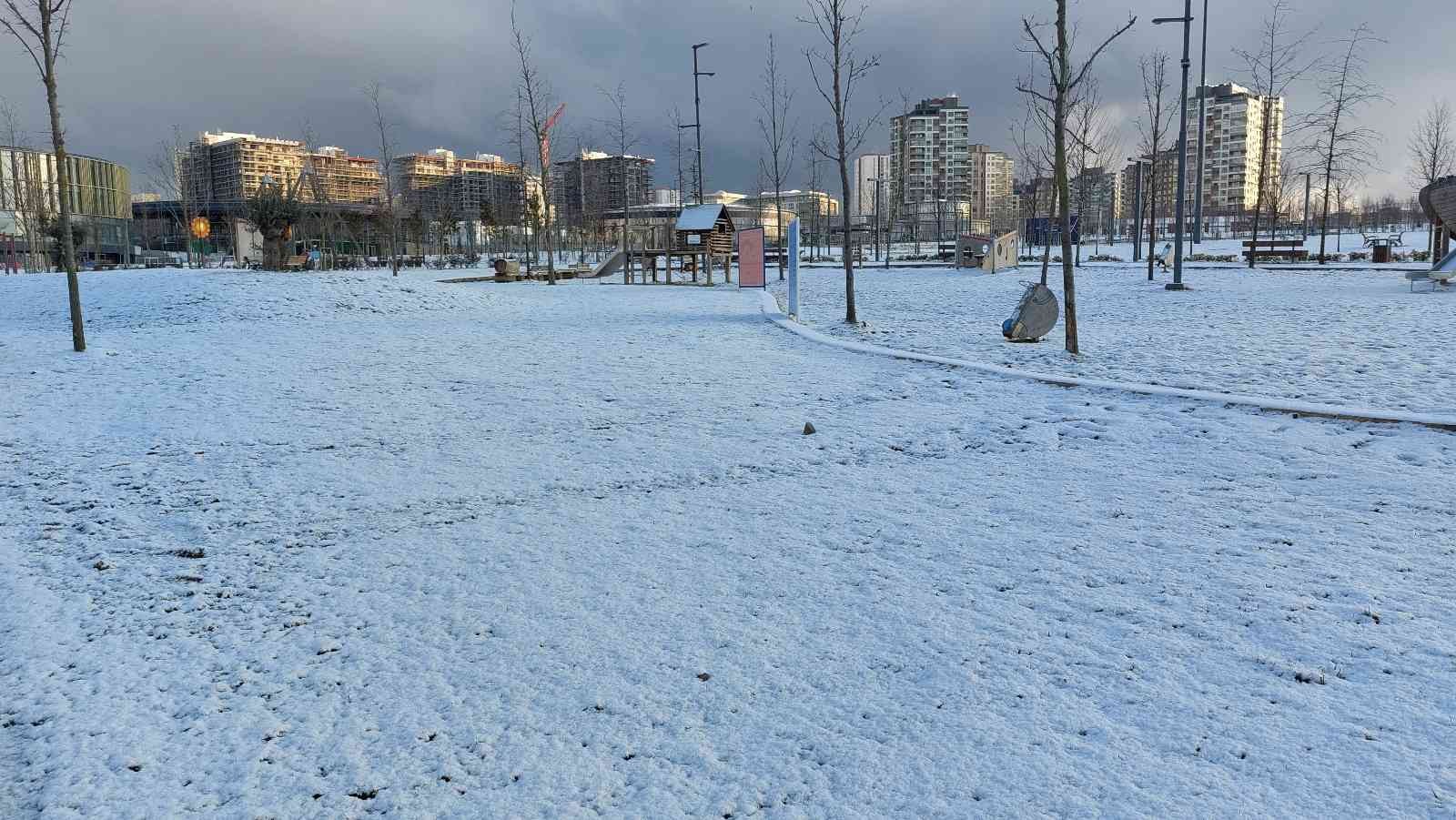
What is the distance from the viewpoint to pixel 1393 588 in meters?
3.66

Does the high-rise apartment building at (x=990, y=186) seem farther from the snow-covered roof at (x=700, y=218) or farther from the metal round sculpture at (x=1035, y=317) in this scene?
the metal round sculpture at (x=1035, y=317)

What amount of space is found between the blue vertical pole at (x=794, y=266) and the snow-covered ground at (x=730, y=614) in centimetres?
897

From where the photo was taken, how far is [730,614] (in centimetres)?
368

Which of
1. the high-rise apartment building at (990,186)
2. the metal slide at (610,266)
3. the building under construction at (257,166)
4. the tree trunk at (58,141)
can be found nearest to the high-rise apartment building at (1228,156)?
the high-rise apartment building at (990,186)

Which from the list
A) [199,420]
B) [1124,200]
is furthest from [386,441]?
[1124,200]

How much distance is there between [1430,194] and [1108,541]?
85.3 ft

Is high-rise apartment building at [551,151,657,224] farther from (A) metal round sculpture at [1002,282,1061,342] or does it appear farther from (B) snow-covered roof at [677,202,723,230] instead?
(A) metal round sculpture at [1002,282,1061,342]

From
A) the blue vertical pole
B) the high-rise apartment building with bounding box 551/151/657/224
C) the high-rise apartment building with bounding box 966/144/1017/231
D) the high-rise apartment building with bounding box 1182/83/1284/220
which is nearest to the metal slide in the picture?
the blue vertical pole

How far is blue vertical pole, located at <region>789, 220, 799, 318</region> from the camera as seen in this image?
16359mm

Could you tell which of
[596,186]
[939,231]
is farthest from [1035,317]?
[596,186]

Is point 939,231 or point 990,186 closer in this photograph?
point 939,231

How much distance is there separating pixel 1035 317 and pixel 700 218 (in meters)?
23.2

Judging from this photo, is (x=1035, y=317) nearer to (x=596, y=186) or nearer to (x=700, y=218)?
(x=700, y=218)

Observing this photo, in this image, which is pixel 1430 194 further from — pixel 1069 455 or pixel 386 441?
pixel 386 441
